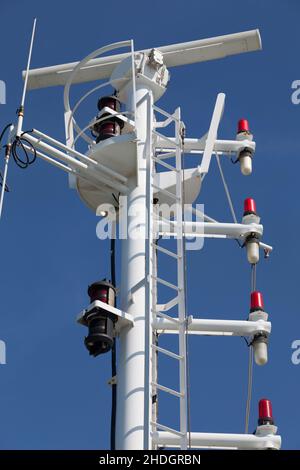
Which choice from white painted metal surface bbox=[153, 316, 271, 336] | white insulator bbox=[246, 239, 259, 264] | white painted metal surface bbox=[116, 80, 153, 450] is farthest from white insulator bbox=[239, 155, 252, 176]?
white painted metal surface bbox=[153, 316, 271, 336]

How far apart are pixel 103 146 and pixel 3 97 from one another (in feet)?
6.80

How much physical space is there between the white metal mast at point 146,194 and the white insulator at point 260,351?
0.16 metres

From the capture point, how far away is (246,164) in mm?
18406

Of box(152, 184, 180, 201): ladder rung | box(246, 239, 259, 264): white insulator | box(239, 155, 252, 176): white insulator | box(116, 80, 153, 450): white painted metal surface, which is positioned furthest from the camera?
box(239, 155, 252, 176): white insulator

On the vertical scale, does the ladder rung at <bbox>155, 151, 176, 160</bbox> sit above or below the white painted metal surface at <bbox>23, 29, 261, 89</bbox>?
below

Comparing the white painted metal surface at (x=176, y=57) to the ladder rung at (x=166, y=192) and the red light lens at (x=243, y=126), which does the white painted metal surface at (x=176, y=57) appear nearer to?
the red light lens at (x=243, y=126)

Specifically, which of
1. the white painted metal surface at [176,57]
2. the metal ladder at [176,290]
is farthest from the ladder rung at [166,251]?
the white painted metal surface at [176,57]

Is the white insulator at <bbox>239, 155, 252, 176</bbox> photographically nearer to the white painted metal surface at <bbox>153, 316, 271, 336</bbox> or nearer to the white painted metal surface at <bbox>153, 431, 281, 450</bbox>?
the white painted metal surface at <bbox>153, 316, 271, 336</bbox>

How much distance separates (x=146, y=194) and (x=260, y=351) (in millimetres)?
2647

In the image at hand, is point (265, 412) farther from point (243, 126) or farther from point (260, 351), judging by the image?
point (243, 126)

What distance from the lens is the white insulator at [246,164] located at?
60.1ft

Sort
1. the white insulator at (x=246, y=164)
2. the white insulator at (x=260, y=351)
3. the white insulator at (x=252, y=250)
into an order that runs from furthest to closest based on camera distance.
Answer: the white insulator at (x=246, y=164), the white insulator at (x=252, y=250), the white insulator at (x=260, y=351)

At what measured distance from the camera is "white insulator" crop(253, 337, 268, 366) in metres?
15.9

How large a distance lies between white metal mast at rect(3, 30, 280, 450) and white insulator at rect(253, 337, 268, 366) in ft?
0.54
